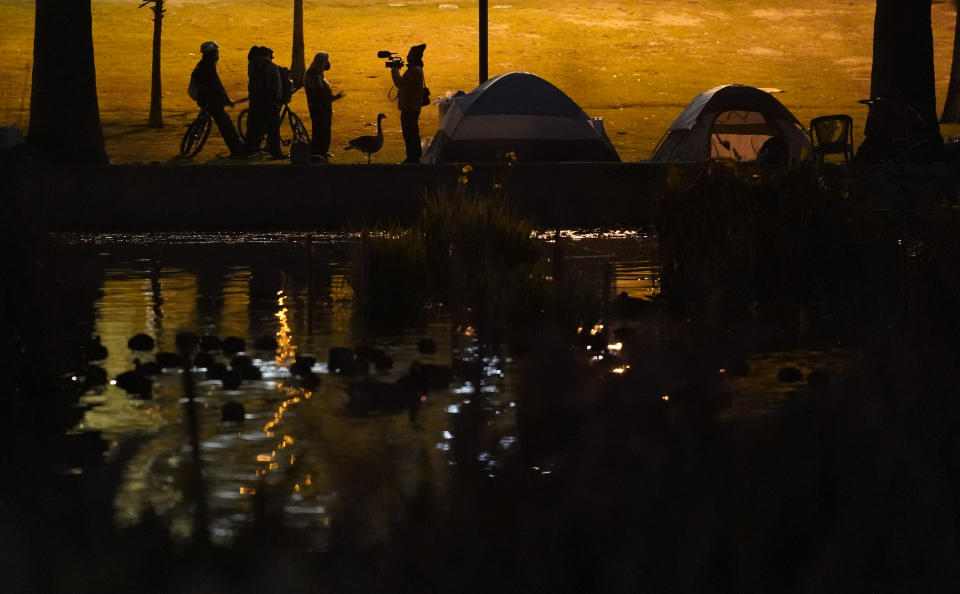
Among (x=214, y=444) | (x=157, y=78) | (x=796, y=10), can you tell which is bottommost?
(x=214, y=444)

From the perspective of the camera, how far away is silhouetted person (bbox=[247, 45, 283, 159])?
86.1 ft

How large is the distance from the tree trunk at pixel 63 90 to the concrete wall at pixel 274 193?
12.1ft

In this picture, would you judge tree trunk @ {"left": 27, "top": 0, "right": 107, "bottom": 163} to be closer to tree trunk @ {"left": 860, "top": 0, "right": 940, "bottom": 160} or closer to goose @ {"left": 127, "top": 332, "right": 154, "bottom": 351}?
tree trunk @ {"left": 860, "top": 0, "right": 940, "bottom": 160}

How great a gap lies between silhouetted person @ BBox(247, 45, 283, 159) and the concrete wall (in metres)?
6.54

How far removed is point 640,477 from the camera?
4848 mm

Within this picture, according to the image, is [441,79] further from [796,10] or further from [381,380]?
[381,380]

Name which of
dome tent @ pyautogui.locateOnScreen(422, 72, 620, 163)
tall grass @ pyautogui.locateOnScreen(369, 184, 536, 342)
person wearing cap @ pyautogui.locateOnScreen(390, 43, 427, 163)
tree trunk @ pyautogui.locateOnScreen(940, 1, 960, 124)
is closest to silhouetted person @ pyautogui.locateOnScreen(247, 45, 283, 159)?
person wearing cap @ pyautogui.locateOnScreen(390, 43, 427, 163)


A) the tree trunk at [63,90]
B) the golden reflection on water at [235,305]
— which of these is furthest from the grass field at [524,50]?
the golden reflection on water at [235,305]

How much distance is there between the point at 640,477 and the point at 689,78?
7094 centimetres

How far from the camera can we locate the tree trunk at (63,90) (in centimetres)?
2297

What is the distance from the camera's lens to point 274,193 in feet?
64.8

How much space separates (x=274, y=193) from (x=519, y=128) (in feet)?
23.3

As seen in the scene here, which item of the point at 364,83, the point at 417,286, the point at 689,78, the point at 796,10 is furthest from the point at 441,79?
the point at 417,286

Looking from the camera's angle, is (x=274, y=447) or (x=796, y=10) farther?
(x=796, y=10)
